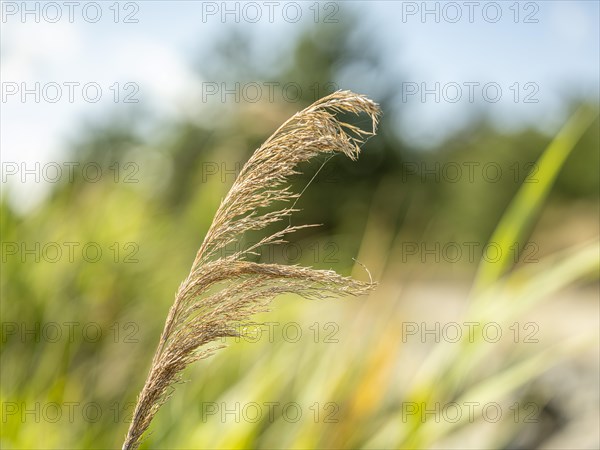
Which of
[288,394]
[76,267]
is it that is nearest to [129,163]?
[76,267]

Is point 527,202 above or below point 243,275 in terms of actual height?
below

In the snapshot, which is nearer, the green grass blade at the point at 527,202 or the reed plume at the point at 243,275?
the reed plume at the point at 243,275

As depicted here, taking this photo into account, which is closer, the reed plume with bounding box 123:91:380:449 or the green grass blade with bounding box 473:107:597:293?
the reed plume with bounding box 123:91:380:449

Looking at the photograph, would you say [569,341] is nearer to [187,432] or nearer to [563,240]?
[187,432]

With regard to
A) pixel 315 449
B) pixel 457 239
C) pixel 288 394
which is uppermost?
pixel 315 449

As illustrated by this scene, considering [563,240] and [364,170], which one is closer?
[563,240]

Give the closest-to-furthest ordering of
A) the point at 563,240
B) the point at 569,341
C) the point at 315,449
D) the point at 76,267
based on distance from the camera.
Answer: the point at 569,341 → the point at 315,449 → the point at 76,267 → the point at 563,240

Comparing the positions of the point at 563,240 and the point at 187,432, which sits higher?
the point at 187,432


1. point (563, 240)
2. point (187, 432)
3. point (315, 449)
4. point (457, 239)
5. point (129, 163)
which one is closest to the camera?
point (315, 449)
